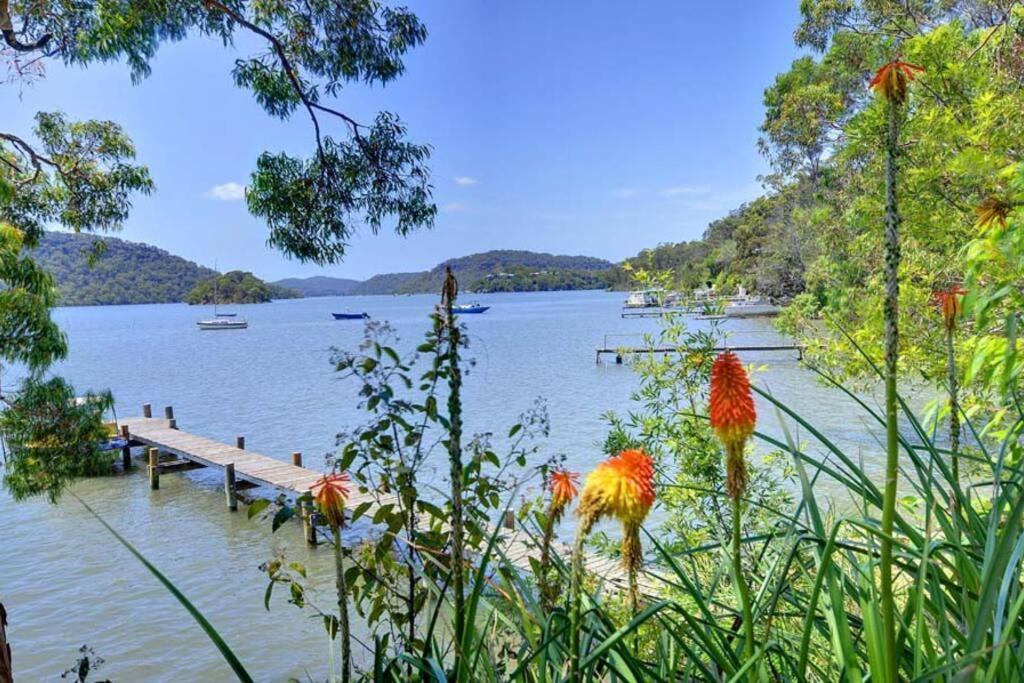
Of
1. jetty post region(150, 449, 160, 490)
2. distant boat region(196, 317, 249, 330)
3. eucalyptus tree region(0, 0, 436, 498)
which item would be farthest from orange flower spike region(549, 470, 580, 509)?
distant boat region(196, 317, 249, 330)

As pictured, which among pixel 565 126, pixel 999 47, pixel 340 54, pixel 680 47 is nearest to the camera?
pixel 340 54

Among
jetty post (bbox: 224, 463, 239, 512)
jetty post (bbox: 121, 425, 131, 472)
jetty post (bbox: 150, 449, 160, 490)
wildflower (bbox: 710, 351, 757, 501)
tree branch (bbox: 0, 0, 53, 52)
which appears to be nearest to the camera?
wildflower (bbox: 710, 351, 757, 501)

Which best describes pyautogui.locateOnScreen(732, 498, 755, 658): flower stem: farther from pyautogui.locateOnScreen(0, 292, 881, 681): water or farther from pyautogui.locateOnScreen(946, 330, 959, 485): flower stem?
pyautogui.locateOnScreen(0, 292, 881, 681): water

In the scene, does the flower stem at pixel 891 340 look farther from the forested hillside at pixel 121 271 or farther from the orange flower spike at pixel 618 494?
the forested hillside at pixel 121 271

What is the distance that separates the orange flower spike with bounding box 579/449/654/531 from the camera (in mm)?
624

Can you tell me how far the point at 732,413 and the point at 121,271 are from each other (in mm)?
32289

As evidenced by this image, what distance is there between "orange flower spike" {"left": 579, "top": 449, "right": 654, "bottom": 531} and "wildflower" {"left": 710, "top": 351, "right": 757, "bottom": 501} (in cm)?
8

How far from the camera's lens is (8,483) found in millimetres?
6426

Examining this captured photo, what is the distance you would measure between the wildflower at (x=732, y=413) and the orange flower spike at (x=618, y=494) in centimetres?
8

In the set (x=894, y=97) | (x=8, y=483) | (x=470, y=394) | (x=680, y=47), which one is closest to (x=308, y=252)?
(x=8, y=483)

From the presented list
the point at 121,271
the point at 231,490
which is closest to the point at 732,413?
the point at 231,490

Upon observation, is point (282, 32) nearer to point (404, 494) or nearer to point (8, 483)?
point (404, 494)

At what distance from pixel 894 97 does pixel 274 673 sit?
7.20 metres

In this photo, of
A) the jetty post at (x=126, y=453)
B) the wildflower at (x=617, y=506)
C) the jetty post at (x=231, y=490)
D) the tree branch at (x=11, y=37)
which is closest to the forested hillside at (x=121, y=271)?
the tree branch at (x=11, y=37)
